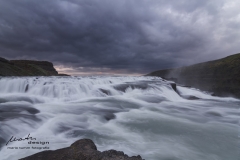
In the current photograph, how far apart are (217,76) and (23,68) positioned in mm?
41901

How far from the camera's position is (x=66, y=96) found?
42.0 feet

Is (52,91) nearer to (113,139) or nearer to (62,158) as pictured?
(113,139)

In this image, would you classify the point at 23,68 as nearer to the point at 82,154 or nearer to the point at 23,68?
the point at 23,68

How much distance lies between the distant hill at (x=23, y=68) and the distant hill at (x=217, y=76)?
31837 millimetres

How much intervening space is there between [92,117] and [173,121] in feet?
13.5

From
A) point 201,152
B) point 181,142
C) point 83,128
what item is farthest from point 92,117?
point 201,152

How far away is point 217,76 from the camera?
26766 millimetres

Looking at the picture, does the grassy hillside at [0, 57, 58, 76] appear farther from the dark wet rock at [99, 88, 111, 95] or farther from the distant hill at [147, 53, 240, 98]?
the distant hill at [147, 53, 240, 98]

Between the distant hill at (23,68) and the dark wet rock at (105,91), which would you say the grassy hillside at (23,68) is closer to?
the distant hill at (23,68)

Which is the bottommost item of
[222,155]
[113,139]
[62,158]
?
[222,155]

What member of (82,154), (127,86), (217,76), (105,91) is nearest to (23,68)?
(105,91)

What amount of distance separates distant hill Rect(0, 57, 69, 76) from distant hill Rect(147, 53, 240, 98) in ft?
104

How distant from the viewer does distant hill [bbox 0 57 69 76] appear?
24.2m

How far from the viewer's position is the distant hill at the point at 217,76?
2217 centimetres
